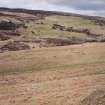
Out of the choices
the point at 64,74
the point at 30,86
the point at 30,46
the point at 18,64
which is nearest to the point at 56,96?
the point at 30,86

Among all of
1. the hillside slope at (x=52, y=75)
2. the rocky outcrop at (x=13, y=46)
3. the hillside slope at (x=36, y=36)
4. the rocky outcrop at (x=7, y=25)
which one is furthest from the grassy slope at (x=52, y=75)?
the rocky outcrop at (x=7, y=25)

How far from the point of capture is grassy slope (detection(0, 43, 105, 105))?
77.9 feet

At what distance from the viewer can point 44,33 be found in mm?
62688

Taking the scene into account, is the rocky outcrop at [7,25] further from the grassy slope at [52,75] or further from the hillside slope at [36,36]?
the grassy slope at [52,75]

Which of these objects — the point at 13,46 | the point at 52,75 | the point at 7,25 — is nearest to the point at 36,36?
the point at 7,25

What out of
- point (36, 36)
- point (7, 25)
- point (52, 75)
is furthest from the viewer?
point (7, 25)

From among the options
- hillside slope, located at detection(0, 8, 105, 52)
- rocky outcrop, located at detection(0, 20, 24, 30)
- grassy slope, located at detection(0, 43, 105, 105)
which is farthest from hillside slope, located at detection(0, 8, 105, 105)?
rocky outcrop, located at detection(0, 20, 24, 30)

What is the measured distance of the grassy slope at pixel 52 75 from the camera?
23.7 meters

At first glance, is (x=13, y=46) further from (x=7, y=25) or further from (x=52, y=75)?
(x=7, y=25)

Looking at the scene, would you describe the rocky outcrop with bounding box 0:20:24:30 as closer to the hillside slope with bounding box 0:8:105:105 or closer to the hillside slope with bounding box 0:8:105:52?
the hillside slope with bounding box 0:8:105:52

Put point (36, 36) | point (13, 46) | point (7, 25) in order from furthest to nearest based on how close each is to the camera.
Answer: point (7, 25)
point (36, 36)
point (13, 46)

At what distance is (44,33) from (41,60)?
26754mm

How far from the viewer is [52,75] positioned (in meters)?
30.7

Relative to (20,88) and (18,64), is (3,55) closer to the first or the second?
(18,64)
